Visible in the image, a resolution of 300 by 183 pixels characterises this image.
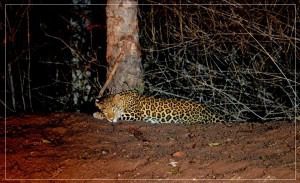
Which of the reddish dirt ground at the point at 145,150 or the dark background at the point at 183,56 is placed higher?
the dark background at the point at 183,56

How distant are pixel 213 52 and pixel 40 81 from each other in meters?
4.32

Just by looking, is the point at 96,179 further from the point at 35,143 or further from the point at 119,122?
the point at 119,122


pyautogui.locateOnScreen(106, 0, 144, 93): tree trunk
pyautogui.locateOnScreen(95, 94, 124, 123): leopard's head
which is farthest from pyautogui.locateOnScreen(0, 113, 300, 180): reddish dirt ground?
pyautogui.locateOnScreen(106, 0, 144, 93): tree trunk

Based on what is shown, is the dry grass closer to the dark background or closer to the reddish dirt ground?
the dark background

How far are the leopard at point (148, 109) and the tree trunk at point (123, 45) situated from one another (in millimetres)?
426

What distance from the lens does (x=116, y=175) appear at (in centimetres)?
512

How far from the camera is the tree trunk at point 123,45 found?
7.96 m

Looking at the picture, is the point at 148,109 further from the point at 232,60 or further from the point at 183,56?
the point at 232,60

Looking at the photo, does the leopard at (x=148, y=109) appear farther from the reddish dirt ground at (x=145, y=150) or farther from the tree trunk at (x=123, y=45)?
the tree trunk at (x=123, y=45)

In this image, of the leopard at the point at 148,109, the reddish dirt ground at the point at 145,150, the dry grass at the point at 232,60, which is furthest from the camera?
the dry grass at the point at 232,60

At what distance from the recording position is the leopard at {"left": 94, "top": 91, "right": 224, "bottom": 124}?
299 inches

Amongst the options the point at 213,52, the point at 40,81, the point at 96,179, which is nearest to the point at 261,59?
the point at 213,52

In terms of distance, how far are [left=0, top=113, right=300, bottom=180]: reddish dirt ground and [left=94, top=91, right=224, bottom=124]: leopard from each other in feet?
0.98

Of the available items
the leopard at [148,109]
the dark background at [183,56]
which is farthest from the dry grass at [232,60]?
the leopard at [148,109]
